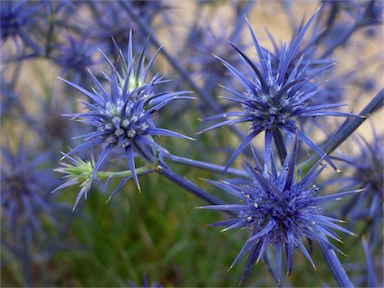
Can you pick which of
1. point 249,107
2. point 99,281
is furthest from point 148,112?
point 99,281

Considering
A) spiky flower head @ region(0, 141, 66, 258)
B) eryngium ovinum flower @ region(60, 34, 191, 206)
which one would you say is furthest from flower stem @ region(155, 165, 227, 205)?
spiky flower head @ region(0, 141, 66, 258)

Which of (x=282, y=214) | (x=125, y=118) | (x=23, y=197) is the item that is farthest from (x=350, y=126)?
(x=23, y=197)

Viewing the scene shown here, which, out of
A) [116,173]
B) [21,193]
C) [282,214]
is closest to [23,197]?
[21,193]

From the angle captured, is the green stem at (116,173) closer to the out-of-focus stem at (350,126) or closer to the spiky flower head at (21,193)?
the out-of-focus stem at (350,126)

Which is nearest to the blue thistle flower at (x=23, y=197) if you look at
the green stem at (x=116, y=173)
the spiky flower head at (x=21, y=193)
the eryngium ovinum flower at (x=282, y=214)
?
the spiky flower head at (x=21, y=193)

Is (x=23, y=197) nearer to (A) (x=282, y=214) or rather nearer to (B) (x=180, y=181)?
(B) (x=180, y=181)

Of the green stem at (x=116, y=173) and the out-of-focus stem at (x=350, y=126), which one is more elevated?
the out-of-focus stem at (x=350, y=126)

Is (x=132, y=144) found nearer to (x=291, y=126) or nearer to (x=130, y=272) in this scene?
(x=291, y=126)

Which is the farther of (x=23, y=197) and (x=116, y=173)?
(x=23, y=197)

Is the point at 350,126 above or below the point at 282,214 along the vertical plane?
above

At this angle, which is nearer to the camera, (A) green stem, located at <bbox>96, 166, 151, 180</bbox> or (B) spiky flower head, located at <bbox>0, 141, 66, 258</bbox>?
(A) green stem, located at <bbox>96, 166, 151, 180</bbox>

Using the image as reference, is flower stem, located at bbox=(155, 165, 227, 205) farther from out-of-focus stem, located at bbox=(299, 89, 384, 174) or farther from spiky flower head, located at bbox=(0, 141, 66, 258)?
spiky flower head, located at bbox=(0, 141, 66, 258)
